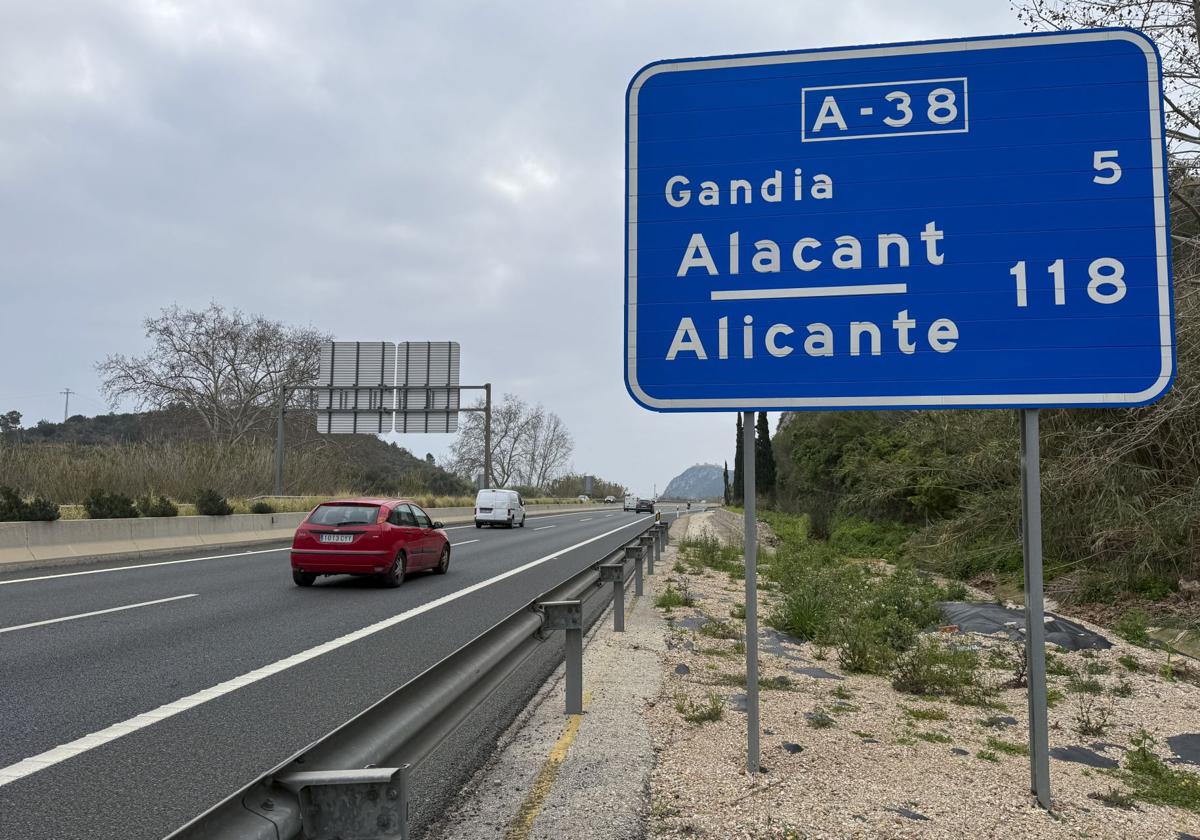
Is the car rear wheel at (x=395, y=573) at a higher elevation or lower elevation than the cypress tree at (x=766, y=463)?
lower

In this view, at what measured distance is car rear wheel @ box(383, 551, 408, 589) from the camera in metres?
13.9

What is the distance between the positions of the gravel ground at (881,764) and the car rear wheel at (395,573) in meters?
7.52

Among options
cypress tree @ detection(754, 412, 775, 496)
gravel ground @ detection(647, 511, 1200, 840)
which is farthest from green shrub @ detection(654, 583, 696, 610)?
cypress tree @ detection(754, 412, 775, 496)

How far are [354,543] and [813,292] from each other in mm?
10876

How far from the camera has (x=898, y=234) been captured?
4484mm

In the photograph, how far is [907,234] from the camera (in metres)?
4.47

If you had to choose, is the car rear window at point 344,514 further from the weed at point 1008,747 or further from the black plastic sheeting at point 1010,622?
the weed at point 1008,747

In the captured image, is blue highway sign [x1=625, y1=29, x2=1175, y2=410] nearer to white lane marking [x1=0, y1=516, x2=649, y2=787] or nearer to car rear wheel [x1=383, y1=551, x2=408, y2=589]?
white lane marking [x1=0, y1=516, x2=649, y2=787]

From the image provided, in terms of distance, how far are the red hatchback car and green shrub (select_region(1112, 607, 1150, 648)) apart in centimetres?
1049

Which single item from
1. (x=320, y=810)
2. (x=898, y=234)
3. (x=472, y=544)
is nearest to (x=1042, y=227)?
(x=898, y=234)

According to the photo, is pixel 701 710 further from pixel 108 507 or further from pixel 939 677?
pixel 108 507

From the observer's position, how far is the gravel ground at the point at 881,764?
3814 millimetres

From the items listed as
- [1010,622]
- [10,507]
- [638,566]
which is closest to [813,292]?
[1010,622]

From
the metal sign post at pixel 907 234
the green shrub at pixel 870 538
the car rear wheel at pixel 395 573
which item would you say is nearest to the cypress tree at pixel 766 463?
the green shrub at pixel 870 538
